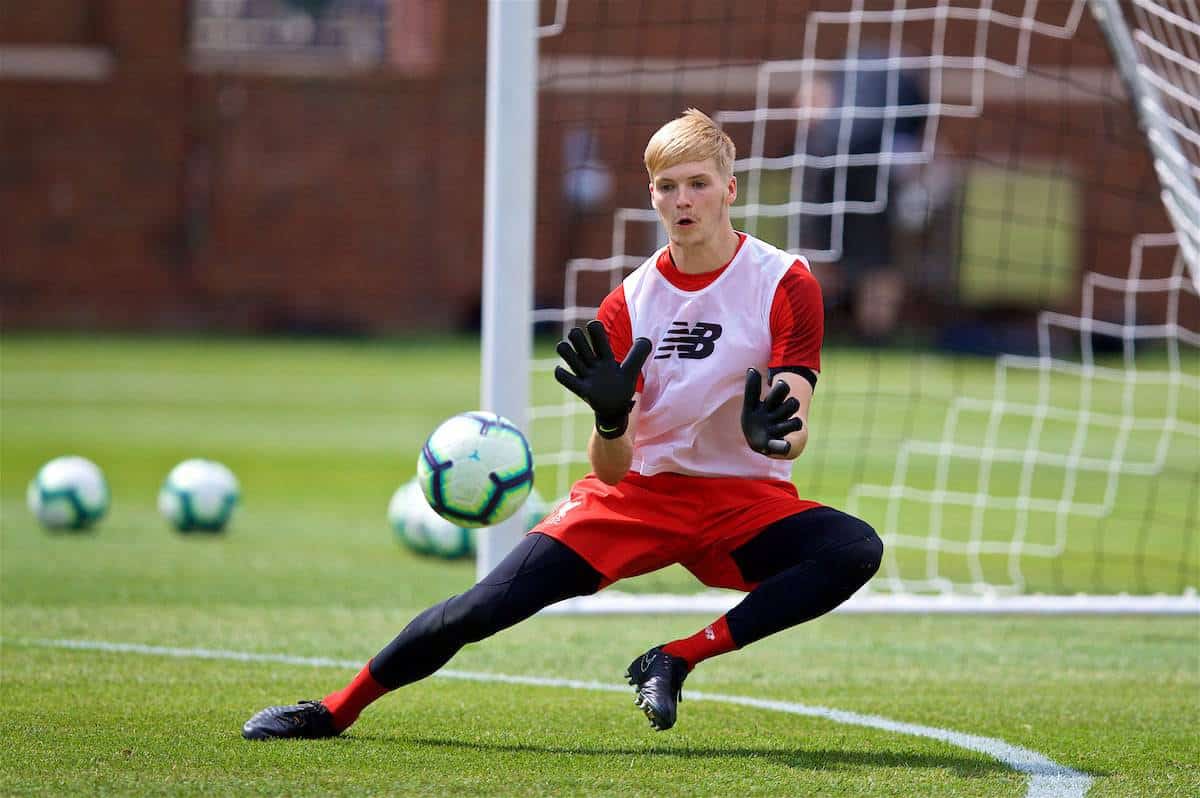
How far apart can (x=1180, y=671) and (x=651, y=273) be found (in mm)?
2842

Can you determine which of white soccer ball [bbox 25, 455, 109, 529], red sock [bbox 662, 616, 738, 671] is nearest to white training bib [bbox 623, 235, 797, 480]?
red sock [bbox 662, 616, 738, 671]

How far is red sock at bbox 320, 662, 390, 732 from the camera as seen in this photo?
16.1 feet

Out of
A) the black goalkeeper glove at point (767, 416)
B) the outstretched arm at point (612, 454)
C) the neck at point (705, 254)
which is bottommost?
the outstretched arm at point (612, 454)

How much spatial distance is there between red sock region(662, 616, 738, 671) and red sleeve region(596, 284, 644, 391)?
848mm

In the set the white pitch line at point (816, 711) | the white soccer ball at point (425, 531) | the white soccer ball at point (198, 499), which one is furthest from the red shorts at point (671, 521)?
the white soccer ball at point (198, 499)

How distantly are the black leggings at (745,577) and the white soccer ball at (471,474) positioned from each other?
0.26 meters

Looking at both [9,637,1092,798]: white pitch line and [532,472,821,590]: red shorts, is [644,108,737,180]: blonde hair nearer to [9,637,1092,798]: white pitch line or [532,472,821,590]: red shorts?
[532,472,821,590]: red shorts

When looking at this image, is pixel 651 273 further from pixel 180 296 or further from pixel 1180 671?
pixel 180 296

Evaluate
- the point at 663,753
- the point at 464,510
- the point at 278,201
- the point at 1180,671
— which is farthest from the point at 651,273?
the point at 278,201

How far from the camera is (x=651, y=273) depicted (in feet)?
16.5

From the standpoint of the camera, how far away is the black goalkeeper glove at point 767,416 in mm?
4406

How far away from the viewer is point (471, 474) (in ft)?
16.7

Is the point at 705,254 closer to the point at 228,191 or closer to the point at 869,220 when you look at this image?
the point at 869,220

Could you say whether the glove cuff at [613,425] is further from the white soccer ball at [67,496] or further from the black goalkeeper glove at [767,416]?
the white soccer ball at [67,496]
